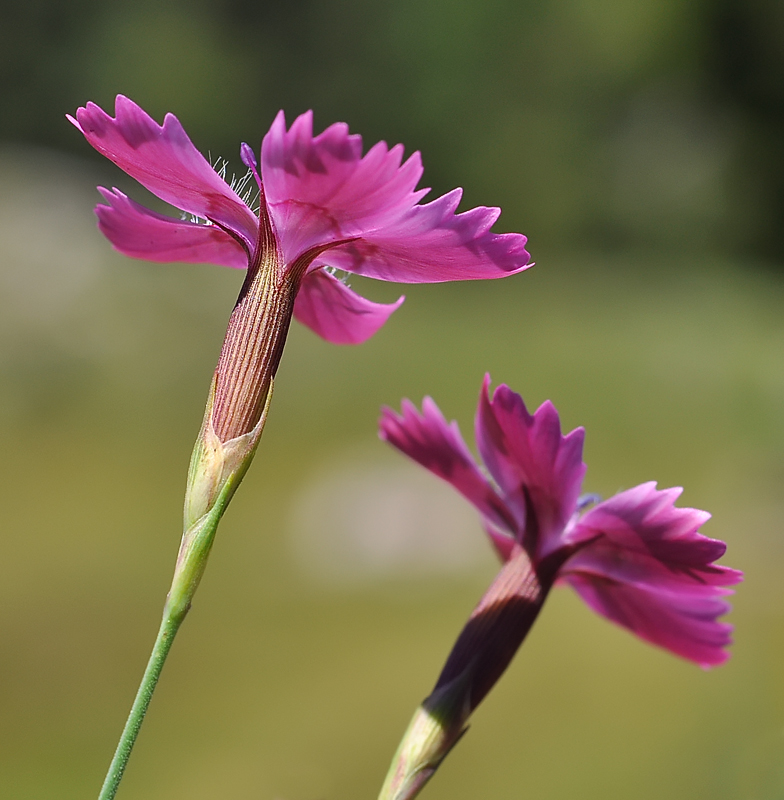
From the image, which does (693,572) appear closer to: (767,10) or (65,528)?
(65,528)

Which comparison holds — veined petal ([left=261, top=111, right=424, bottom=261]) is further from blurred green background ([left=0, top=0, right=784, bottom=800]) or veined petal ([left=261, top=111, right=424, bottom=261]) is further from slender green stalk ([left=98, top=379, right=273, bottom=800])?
blurred green background ([left=0, top=0, right=784, bottom=800])

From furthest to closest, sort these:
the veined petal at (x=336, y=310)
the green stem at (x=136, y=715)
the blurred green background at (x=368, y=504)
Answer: the blurred green background at (x=368, y=504)
the veined petal at (x=336, y=310)
the green stem at (x=136, y=715)

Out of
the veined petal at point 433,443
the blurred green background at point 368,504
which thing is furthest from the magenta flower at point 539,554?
the blurred green background at point 368,504

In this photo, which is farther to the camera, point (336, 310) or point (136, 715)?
point (336, 310)

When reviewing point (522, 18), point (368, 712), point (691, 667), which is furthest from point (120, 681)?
point (522, 18)

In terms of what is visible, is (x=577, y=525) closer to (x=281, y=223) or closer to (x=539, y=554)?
(x=539, y=554)

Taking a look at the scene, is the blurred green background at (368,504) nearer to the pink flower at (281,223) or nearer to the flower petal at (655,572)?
the flower petal at (655,572)

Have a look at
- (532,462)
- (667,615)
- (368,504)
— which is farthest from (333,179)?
(368,504)
